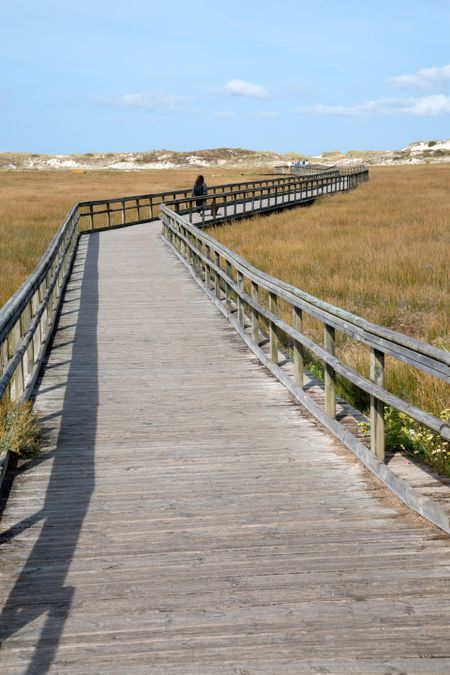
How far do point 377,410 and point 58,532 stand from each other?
2.27 meters

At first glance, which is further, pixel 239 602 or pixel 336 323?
pixel 336 323

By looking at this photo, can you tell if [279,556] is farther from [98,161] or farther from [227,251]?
[98,161]

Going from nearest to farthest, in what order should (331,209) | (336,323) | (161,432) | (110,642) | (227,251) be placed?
1. (110,642)
2. (336,323)
3. (161,432)
4. (227,251)
5. (331,209)

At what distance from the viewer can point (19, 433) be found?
6.60m

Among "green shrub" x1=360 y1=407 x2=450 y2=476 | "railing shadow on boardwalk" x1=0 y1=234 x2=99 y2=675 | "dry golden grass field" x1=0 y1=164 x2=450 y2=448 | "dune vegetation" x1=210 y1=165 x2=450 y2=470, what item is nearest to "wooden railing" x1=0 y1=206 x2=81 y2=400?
"railing shadow on boardwalk" x1=0 y1=234 x2=99 y2=675

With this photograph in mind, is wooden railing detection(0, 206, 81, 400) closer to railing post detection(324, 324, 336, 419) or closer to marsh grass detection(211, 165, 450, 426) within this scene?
railing post detection(324, 324, 336, 419)

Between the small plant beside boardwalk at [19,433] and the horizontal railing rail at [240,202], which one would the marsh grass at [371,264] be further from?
the small plant beside boardwalk at [19,433]

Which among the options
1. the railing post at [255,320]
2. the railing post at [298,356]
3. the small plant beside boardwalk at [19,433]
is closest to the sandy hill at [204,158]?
the railing post at [255,320]

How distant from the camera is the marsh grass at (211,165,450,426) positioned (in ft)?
34.3

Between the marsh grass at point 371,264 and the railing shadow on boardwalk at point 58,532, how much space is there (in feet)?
9.42

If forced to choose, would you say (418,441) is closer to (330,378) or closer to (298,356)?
(330,378)

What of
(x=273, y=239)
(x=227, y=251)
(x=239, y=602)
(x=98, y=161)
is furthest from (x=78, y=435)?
(x=98, y=161)

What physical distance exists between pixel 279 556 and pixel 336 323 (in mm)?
2606

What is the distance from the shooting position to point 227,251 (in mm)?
13289
